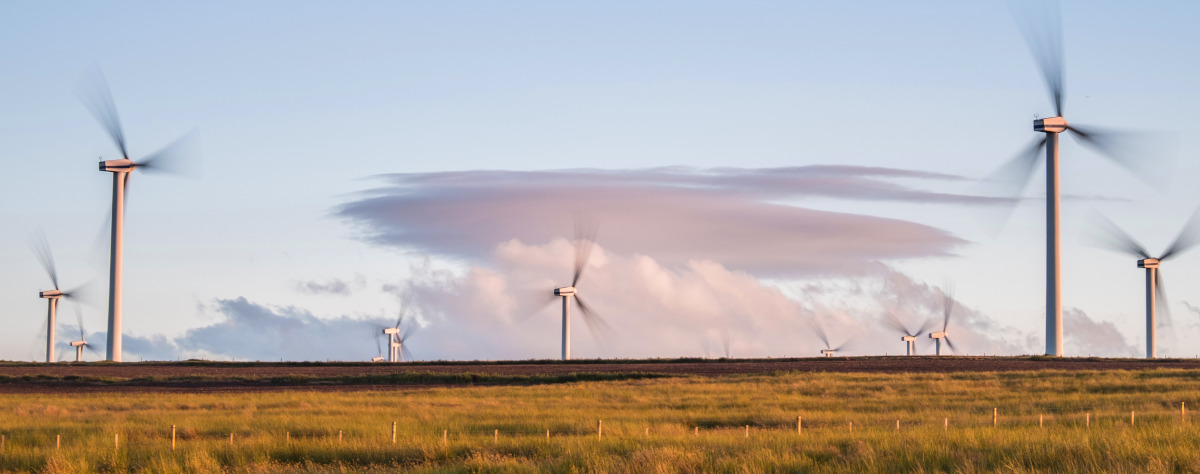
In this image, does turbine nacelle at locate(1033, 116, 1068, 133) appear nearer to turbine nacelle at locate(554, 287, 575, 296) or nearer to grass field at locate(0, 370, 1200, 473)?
grass field at locate(0, 370, 1200, 473)

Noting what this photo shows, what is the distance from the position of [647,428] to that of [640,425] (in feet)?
10.0

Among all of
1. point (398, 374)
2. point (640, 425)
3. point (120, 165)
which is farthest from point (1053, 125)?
point (120, 165)

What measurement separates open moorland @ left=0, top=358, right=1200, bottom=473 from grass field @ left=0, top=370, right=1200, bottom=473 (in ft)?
0.36

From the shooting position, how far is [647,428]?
3722cm

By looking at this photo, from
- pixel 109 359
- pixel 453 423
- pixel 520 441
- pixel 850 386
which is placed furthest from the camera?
pixel 109 359

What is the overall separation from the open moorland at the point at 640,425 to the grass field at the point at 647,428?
0.36 feet

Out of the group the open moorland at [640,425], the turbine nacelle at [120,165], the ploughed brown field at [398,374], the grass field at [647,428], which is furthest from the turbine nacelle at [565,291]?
the grass field at [647,428]

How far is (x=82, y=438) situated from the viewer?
120ft

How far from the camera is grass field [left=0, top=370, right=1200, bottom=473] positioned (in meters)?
26.9

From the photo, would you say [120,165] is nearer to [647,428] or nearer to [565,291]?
[565,291]

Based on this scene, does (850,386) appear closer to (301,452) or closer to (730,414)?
(730,414)

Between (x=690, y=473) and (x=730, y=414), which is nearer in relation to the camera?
(x=690, y=473)

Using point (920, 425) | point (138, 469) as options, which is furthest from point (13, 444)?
point (920, 425)

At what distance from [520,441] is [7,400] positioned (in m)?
37.9
